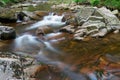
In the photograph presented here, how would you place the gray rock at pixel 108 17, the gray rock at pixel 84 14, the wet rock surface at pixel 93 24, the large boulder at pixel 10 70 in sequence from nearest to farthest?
the large boulder at pixel 10 70 < the wet rock surface at pixel 93 24 < the gray rock at pixel 108 17 < the gray rock at pixel 84 14

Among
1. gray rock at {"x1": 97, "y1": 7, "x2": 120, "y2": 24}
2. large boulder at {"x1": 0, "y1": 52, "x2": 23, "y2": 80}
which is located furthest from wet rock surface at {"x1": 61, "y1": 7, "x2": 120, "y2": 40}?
large boulder at {"x1": 0, "y1": 52, "x2": 23, "y2": 80}

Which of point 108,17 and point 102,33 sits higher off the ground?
point 108,17

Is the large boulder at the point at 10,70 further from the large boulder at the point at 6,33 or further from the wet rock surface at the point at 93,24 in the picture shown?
the wet rock surface at the point at 93,24

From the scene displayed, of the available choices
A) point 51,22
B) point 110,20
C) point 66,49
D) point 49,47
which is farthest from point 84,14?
point 66,49

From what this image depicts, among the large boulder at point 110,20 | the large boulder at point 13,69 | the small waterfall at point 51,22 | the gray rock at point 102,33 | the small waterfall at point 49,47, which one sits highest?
the large boulder at point 13,69

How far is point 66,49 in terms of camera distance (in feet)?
25.4

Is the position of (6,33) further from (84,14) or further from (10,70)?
(84,14)

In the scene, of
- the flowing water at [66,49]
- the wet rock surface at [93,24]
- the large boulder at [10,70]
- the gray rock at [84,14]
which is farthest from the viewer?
the gray rock at [84,14]

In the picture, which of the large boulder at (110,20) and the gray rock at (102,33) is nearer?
the gray rock at (102,33)

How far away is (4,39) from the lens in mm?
8828

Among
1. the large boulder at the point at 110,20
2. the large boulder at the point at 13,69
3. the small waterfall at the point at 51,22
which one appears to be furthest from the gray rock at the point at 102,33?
the large boulder at the point at 13,69

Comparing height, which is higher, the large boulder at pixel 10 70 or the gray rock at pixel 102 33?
the large boulder at pixel 10 70

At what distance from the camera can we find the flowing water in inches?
238

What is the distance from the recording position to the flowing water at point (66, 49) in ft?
19.8
